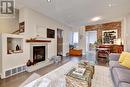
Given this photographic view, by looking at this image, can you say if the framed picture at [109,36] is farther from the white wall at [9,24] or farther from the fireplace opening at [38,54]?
the white wall at [9,24]

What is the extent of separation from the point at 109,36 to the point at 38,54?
5.25 metres

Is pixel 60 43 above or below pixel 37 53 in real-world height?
above

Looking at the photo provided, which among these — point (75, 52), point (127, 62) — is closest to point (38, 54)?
point (127, 62)

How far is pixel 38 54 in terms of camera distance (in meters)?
5.21

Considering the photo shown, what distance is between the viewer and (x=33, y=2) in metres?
3.94

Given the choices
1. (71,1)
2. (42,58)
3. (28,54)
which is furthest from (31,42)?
(71,1)

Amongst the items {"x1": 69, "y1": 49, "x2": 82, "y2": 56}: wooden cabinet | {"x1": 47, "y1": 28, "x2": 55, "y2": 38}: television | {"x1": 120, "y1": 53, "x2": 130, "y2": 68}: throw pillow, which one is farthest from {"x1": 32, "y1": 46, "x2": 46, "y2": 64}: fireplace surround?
{"x1": 69, "y1": 49, "x2": 82, "y2": 56}: wooden cabinet

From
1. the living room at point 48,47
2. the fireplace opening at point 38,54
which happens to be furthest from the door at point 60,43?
the fireplace opening at point 38,54

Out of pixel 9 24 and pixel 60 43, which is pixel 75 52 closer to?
pixel 60 43

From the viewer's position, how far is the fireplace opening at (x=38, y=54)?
4.93m

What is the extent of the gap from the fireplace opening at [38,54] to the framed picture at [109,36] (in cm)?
471

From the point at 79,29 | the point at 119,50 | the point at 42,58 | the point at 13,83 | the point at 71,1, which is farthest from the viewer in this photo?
the point at 79,29

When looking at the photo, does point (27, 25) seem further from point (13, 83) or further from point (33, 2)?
point (13, 83)

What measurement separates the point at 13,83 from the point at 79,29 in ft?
24.9
